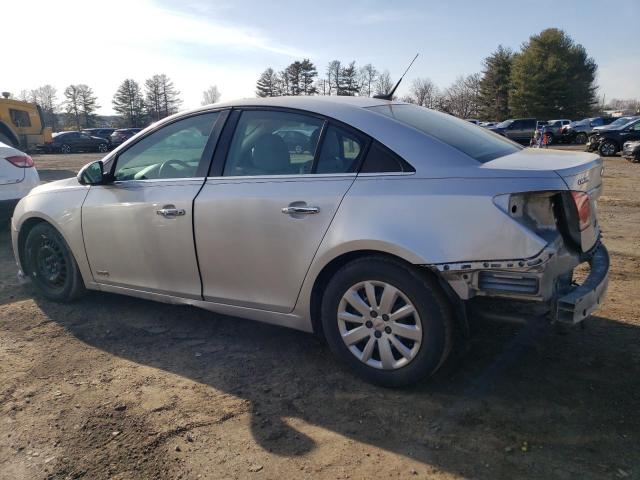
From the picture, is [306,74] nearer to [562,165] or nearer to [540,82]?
[540,82]

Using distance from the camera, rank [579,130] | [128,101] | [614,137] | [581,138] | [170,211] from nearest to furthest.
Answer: [170,211] < [614,137] < [579,130] < [581,138] < [128,101]

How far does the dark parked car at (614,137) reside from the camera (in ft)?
70.6

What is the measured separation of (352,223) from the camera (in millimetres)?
2924

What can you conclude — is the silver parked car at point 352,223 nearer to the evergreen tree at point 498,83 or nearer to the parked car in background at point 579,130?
the parked car in background at point 579,130

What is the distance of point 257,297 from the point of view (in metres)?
3.41

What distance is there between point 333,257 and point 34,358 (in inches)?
88.4

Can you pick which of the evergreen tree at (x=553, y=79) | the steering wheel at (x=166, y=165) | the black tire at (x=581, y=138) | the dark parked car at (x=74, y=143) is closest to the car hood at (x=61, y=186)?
the steering wheel at (x=166, y=165)

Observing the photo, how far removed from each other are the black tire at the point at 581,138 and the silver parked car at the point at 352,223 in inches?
1354

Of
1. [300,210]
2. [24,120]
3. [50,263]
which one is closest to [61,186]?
[50,263]

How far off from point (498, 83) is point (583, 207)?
212ft

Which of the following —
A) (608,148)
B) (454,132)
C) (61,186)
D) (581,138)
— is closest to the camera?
(454,132)

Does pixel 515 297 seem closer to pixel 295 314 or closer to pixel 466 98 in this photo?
pixel 295 314

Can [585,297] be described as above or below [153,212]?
below

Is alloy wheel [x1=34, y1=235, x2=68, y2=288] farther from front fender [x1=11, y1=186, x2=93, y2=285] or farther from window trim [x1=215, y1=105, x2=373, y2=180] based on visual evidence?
window trim [x1=215, y1=105, x2=373, y2=180]
